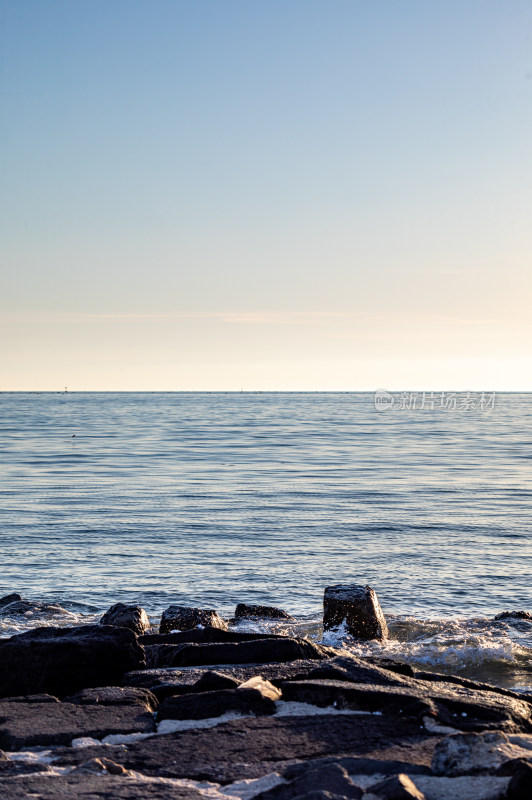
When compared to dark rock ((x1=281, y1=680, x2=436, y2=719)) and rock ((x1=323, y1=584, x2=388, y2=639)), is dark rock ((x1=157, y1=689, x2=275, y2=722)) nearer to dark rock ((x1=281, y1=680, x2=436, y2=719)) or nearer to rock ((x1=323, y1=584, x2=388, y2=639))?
dark rock ((x1=281, y1=680, x2=436, y2=719))

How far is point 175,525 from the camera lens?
717 inches

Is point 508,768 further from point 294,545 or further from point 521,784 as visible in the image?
point 294,545

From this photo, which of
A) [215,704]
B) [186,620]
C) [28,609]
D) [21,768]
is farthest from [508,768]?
[28,609]

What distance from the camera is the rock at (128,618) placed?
930 cm

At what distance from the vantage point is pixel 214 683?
5.93m

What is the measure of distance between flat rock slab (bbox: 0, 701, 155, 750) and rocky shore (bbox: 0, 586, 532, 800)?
14 mm

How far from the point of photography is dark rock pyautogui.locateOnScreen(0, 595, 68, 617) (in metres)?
10.9

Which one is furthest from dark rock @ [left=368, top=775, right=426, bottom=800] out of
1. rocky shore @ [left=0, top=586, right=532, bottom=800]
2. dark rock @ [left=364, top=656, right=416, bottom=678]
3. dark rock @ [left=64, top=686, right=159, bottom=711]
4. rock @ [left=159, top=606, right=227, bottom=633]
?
rock @ [left=159, top=606, right=227, bottom=633]

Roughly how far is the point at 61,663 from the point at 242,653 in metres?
1.63

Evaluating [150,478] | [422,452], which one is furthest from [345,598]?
[422,452]

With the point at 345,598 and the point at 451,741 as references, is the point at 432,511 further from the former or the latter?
the point at 451,741

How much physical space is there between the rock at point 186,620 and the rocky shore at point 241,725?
1.57m

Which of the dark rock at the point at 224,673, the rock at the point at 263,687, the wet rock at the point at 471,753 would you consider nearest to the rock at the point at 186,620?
the dark rock at the point at 224,673

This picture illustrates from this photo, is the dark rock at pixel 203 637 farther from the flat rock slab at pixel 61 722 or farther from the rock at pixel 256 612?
the flat rock slab at pixel 61 722
